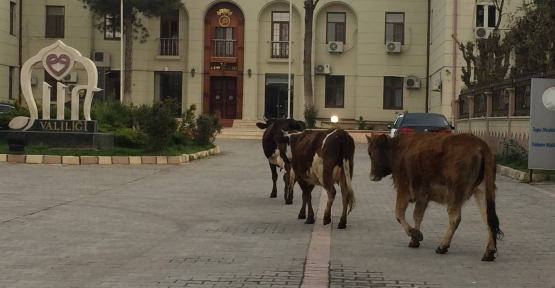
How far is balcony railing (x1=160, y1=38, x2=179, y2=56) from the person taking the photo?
159 feet

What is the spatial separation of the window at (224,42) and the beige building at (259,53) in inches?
2.2

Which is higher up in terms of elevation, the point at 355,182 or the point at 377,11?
the point at 377,11

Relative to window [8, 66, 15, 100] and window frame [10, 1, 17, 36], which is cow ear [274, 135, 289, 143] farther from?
window frame [10, 1, 17, 36]

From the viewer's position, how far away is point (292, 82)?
4881 cm

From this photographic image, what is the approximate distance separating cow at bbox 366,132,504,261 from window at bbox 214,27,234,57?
39490 millimetres

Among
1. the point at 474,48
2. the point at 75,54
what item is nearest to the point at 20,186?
the point at 75,54

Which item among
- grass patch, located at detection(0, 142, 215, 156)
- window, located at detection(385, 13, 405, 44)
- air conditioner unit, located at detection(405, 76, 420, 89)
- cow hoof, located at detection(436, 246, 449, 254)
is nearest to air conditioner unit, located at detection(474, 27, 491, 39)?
air conditioner unit, located at detection(405, 76, 420, 89)

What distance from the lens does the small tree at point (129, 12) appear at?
44.3 m

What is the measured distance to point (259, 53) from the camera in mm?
48562

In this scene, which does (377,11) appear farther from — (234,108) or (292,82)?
(234,108)

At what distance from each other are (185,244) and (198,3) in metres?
39.7

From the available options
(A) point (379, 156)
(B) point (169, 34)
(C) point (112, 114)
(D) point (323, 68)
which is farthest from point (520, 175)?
(B) point (169, 34)

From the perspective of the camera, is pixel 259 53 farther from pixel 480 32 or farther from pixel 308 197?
pixel 308 197

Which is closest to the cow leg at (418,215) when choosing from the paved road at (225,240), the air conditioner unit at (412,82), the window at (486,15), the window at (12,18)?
the paved road at (225,240)
